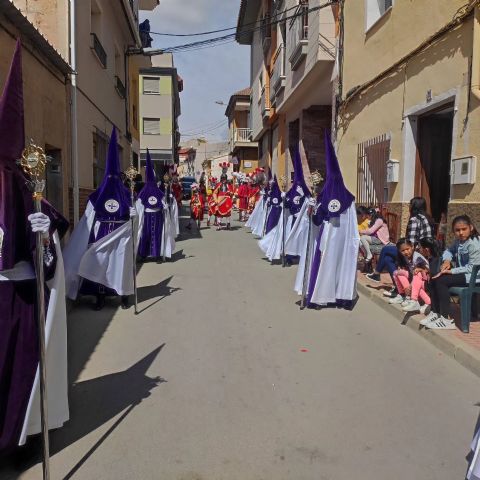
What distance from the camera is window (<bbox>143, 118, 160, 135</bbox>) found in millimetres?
39531

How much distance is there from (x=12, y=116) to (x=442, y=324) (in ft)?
15.9

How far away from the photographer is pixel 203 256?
489 inches

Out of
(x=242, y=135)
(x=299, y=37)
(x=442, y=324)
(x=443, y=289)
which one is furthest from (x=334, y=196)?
(x=242, y=135)

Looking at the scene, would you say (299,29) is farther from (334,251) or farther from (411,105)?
(334,251)

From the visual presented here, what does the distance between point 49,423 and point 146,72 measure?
38.2 meters

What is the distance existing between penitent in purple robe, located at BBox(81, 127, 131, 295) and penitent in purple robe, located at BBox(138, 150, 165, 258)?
3879 millimetres

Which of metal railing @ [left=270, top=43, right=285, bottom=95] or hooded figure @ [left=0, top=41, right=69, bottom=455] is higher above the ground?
metal railing @ [left=270, top=43, right=285, bottom=95]

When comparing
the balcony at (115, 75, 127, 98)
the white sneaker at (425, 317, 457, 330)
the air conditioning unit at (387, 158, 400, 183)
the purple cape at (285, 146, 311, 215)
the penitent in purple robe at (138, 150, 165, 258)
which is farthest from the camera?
the balcony at (115, 75, 127, 98)

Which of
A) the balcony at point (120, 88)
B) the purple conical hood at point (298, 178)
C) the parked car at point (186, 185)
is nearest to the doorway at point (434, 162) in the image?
the purple conical hood at point (298, 178)

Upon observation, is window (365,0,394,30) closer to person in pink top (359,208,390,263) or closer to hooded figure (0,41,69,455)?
person in pink top (359,208,390,263)

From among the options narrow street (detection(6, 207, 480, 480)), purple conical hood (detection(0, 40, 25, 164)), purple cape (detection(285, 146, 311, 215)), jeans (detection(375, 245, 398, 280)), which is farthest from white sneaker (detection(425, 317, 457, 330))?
purple cape (detection(285, 146, 311, 215))

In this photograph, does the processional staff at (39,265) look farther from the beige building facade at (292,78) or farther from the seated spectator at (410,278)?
the beige building facade at (292,78)

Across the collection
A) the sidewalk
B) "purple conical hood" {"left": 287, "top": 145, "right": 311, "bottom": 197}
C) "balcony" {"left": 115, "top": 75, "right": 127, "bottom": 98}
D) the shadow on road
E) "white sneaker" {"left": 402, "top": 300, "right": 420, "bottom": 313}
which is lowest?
the shadow on road

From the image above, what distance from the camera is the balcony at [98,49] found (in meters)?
11.1
